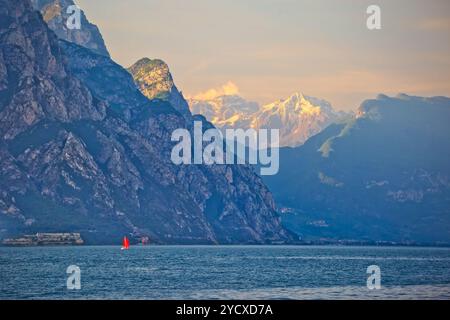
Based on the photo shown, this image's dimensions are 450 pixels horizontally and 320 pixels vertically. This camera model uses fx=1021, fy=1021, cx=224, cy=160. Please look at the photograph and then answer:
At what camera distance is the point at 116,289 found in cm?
19312
